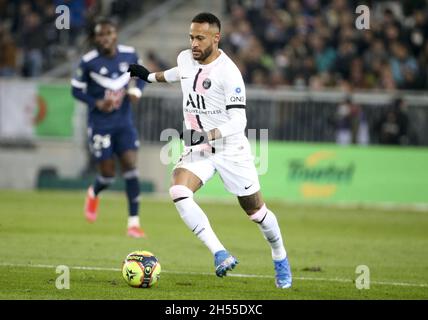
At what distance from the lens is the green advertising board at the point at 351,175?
79.3 ft

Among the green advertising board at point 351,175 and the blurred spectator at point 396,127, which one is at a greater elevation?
the blurred spectator at point 396,127

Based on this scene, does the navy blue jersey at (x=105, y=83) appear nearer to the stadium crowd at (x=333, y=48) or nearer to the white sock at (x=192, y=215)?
the white sock at (x=192, y=215)

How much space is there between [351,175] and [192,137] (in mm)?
13703

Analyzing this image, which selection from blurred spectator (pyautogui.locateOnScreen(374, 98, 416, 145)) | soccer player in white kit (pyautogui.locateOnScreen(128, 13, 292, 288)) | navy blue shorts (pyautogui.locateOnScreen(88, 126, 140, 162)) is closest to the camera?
soccer player in white kit (pyautogui.locateOnScreen(128, 13, 292, 288))

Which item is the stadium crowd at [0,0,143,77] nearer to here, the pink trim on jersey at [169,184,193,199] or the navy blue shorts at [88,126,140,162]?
the navy blue shorts at [88,126,140,162]

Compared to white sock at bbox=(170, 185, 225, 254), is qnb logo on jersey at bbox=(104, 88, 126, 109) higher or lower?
higher

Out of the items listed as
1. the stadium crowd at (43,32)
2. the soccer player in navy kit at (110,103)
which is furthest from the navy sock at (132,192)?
the stadium crowd at (43,32)

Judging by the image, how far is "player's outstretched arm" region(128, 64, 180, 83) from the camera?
11.3 metres

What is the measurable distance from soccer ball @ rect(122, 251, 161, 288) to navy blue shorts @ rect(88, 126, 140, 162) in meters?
6.15

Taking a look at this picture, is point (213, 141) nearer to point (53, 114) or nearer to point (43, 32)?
point (53, 114)

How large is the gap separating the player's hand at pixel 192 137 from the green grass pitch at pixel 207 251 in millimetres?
1488

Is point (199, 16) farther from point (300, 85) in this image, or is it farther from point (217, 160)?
point (300, 85)

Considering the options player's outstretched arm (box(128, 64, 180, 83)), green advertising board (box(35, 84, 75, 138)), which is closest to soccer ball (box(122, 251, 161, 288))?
player's outstretched arm (box(128, 64, 180, 83))
